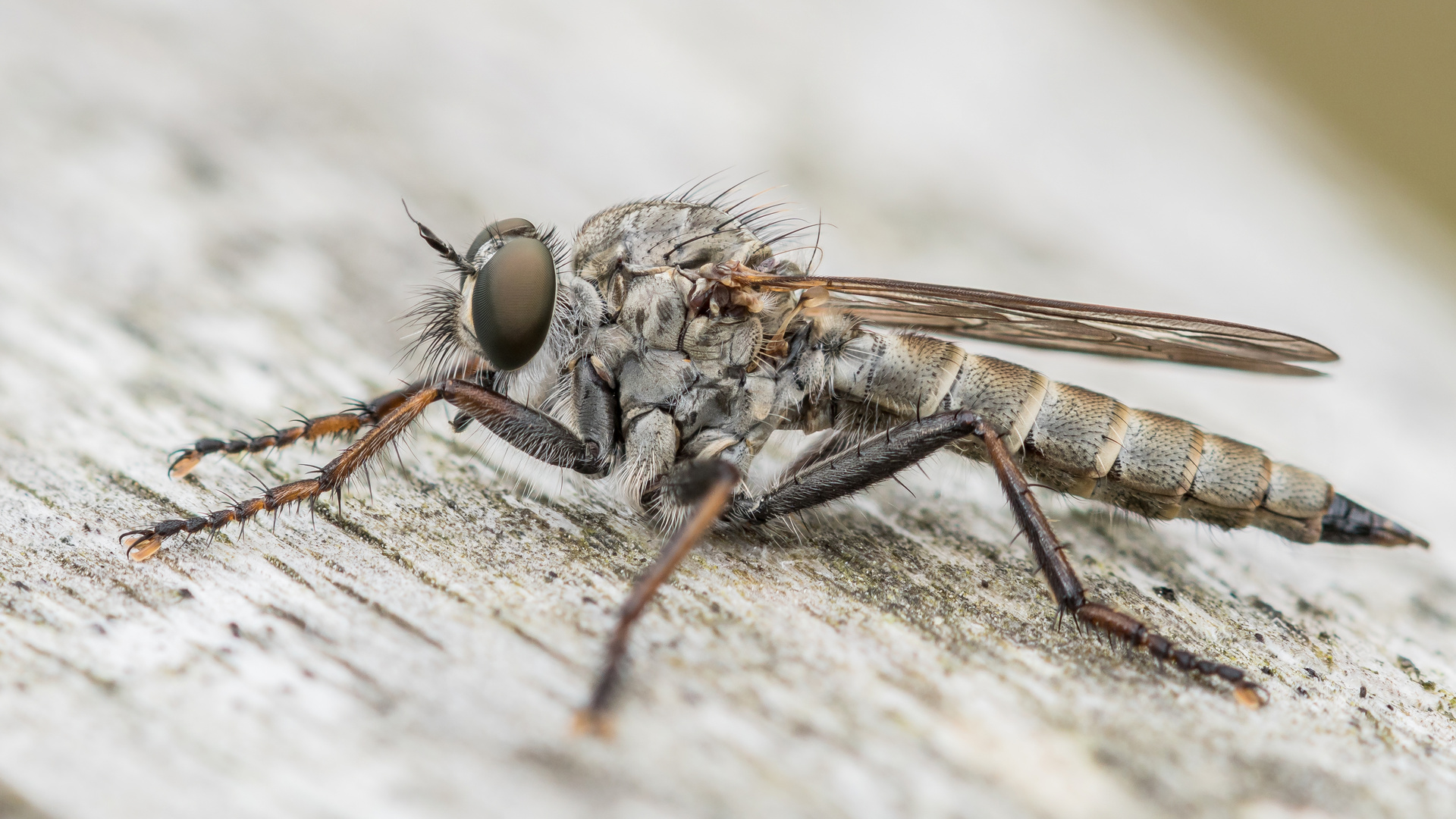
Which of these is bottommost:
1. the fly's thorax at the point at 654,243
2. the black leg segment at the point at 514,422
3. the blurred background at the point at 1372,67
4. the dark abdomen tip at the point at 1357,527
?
the black leg segment at the point at 514,422

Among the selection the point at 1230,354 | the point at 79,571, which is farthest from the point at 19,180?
the point at 1230,354

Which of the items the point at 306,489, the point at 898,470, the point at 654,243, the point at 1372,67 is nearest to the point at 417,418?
the point at 306,489

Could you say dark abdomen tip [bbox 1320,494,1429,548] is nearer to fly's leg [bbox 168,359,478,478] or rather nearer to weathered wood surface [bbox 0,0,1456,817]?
weathered wood surface [bbox 0,0,1456,817]

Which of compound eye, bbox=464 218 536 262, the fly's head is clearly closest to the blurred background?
compound eye, bbox=464 218 536 262

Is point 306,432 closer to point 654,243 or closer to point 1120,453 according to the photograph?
point 654,243

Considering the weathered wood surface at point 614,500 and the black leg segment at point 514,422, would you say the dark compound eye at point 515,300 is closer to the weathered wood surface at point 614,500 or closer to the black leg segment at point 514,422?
the black leg segment at point 514,422

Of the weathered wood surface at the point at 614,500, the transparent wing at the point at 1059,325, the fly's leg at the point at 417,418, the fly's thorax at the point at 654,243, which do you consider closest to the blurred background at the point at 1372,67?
the weathered wood surface at the point at 614,500

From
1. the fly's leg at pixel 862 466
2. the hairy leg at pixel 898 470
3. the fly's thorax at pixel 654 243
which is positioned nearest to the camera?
the hairy leg at pixel 898 470
